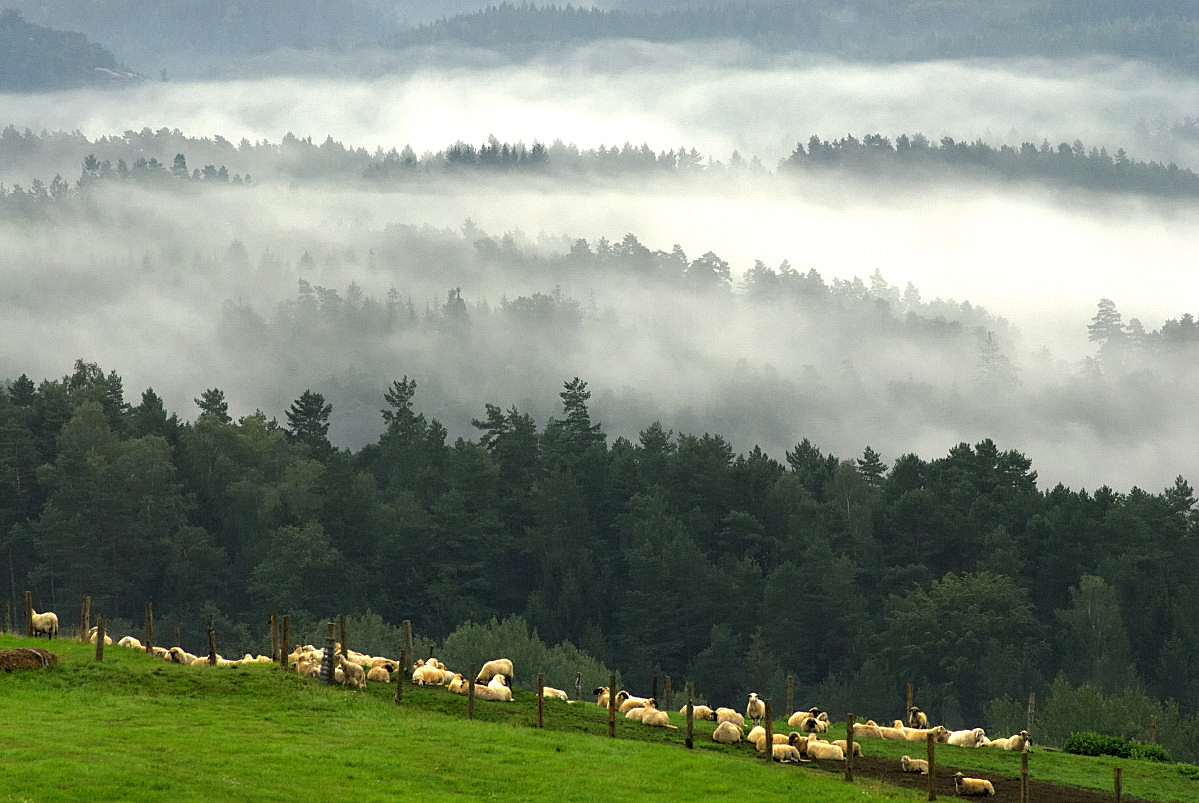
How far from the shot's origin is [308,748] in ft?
139

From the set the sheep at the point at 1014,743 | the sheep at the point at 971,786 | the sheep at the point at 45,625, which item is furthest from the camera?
the sheep at the point at 45,625

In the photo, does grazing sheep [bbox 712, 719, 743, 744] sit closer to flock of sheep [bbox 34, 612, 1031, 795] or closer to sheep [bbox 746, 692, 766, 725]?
flock of sheep [bbox 34, 612, 1031, 795]

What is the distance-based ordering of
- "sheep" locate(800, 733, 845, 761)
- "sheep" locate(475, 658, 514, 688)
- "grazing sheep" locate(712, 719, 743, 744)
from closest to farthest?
"sheep" locate(800, 733, 845, 761)
"grazing sheep" locate(712, 719, 743, 744)
"sheep" locate(475, 658, 514, 688)

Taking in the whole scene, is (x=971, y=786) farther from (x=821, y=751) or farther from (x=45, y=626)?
(x=45, y=626)

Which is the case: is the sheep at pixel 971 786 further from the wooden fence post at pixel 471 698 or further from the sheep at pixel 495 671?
the sheep at pixel 495 671

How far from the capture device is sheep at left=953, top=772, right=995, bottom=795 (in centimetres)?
4644

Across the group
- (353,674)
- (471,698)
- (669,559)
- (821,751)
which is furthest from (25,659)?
(669,559)

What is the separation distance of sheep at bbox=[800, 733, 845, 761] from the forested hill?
85.1 metres

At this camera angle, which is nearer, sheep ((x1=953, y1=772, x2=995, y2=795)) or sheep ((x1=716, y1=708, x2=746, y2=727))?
sheep ((x1=953, y1=772, x2=995, y2=795))

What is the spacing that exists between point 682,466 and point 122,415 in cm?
6653

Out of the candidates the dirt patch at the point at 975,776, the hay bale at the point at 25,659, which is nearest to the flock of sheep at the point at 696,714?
the dirt patch at the point at 975,776

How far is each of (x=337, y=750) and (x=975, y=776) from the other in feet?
65.7

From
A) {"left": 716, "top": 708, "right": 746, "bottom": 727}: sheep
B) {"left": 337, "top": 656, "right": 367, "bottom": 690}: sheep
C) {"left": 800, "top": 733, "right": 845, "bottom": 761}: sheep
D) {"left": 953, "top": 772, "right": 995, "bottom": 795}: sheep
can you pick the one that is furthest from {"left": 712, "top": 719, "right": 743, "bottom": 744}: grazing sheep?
{"left": 337, "top": 656, "right": 367, "bottom": 690}: sheep

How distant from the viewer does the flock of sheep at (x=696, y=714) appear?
49.9 meters
